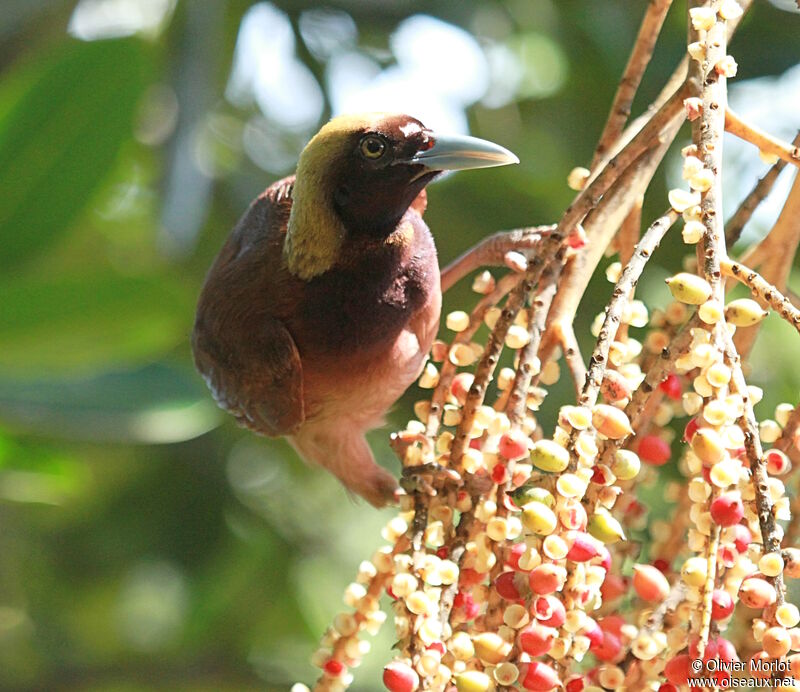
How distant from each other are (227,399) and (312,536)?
2144 mm

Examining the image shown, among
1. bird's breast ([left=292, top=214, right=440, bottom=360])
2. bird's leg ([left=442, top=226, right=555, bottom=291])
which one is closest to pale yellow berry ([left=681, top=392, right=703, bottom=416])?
bird's leg ([left=442, top=226, right=555, bottom=291])

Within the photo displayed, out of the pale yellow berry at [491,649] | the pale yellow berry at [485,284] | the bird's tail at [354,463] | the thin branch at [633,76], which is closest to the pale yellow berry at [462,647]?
the pale yellow berry at [491,649]

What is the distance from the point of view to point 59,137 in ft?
9.30

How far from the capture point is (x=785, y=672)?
1.07 meters

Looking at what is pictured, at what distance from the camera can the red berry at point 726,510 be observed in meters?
1.11

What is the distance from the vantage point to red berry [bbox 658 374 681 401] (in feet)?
4.92

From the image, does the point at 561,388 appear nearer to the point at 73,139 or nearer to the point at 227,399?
the point at 227,399

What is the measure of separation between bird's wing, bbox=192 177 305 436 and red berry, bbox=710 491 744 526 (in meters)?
1.19

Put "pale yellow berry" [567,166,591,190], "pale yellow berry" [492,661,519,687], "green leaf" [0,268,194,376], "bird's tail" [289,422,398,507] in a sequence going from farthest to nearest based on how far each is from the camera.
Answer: "green leaf" [0,268,194,376], "bird's tail" [289,422,398,507], "pale yellow berry" [567,166,591,190], "pale yellow berry" [492,661,519,687]

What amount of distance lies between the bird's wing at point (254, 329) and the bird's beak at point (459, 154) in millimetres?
391

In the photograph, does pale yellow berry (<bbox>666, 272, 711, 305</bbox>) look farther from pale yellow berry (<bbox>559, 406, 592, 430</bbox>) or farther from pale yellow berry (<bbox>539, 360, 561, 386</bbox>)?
pale yellow berry (<bbox>539, 360, 561, 386</bbox>)

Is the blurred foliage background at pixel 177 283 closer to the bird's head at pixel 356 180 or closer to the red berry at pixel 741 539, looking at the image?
the bird's head at pixel 356 180

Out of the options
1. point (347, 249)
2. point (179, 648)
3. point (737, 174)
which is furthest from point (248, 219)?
point (179, 648)

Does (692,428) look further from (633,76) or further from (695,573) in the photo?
(633,76)
